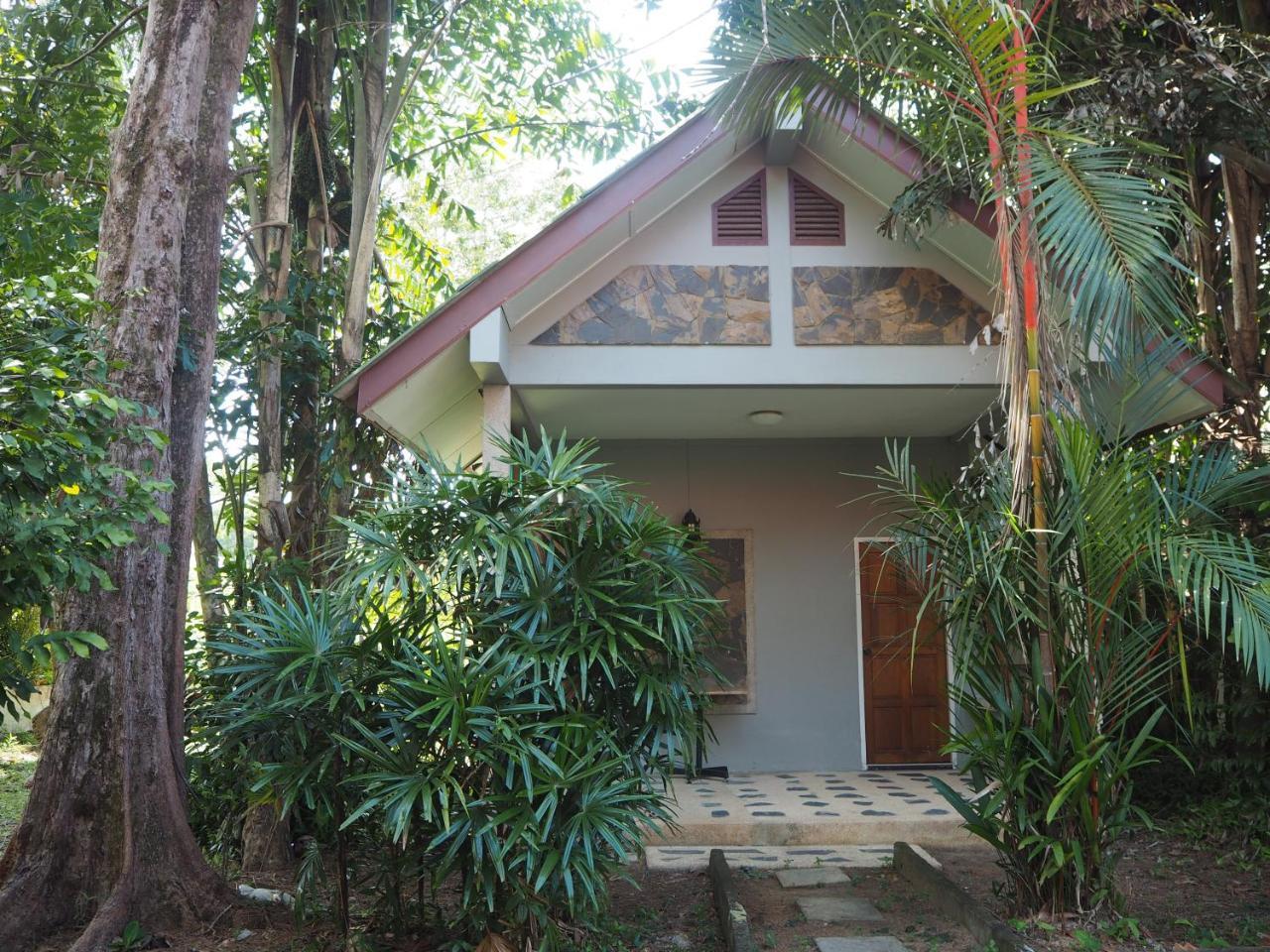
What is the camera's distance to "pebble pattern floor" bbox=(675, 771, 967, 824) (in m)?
7.12

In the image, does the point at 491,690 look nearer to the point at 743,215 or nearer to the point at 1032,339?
the point at 1032,339

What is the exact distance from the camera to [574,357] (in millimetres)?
7246

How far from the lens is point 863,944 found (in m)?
→ 4.86

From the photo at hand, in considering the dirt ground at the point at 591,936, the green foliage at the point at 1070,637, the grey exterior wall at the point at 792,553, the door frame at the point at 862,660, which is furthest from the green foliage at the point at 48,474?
the door frame at the point at 862,660

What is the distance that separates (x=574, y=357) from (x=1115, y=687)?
4036mm

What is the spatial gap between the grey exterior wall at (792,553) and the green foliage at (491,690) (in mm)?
4447

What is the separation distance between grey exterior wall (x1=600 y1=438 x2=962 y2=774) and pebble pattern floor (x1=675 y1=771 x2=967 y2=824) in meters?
0.40

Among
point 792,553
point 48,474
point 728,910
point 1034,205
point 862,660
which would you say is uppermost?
point 1034,205

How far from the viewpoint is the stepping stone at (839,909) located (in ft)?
17.3

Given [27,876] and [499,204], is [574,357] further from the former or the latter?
[499,204]

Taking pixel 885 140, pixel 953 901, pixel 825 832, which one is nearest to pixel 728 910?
pixel 953 901

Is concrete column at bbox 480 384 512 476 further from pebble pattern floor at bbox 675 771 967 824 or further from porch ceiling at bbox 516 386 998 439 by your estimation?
pebble pattern floor at bbox 675 771 967 824

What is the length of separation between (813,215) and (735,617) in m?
3.67

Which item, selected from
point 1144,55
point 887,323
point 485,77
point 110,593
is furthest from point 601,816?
point 485,77
